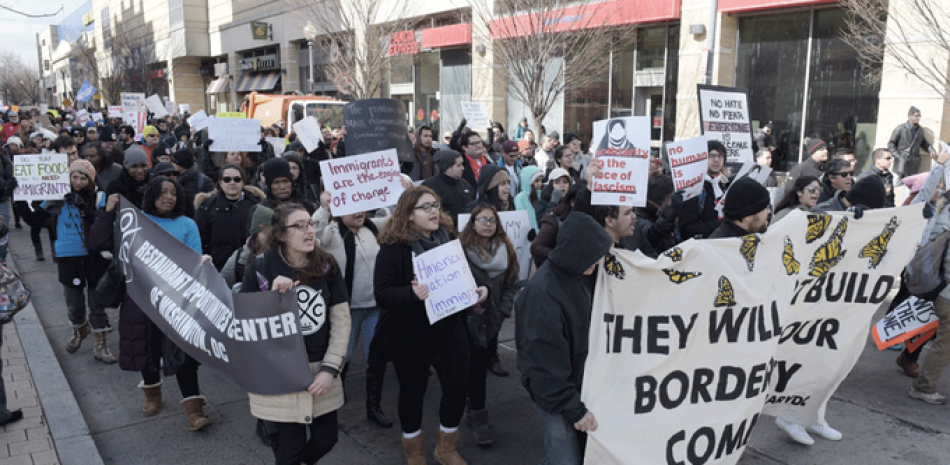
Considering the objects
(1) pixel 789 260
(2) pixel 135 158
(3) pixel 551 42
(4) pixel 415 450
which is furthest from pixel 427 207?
(3) pixel 551 42

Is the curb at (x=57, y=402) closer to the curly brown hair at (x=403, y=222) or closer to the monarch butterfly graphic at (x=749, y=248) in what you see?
the curly brown hair at (x=403, y=222)

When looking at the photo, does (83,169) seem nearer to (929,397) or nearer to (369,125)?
(369,125)

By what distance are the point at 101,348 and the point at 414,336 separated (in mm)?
3938

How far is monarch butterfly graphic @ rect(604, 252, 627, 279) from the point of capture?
10.9 ft

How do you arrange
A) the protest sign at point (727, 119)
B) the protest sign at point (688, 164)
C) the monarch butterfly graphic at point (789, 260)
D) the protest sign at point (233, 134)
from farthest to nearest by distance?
the protest sign at point (233, 134), the protest sign at point (727, 119), the protest sign at point (688, 164), the monarch butterfly graphic at point (789, 260)

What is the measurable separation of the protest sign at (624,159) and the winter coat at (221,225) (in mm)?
2929

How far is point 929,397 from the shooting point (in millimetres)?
5273

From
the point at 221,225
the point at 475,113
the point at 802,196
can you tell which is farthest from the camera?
the point at 475,113

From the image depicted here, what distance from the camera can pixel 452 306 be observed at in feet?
13.4

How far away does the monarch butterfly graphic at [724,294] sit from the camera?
3525 mm

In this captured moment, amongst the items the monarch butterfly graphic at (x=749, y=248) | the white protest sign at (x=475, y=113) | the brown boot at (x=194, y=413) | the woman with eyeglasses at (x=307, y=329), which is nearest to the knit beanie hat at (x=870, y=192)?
the monarch butterfly graphic at (x=749, y=248)

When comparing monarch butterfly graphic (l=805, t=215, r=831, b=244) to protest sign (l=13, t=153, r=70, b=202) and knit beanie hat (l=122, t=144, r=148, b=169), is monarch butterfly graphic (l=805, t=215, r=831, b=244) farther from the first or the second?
protest sign (l=13, t=153, r=70, b=202)

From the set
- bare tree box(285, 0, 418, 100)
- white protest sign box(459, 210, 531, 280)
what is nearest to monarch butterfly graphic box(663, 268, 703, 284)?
white protest sign box(459, 210, 531, 280)

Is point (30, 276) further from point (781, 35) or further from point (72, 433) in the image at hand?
point (781, 35)
